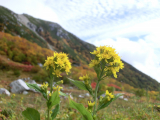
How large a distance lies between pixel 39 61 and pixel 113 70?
1104 inches

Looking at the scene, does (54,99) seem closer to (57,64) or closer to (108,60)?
(57,64)

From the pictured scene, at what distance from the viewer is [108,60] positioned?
1864mm

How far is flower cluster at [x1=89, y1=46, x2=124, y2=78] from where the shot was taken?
182 centimetres

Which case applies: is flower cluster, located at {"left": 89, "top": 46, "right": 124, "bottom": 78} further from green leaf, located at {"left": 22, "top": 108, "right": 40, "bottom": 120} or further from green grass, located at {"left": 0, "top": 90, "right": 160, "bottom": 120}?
green leaf, located at {"left": 22, "top": 108, "right": 40, "bottom": 120}

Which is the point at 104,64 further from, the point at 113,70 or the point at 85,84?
the point at 85,84

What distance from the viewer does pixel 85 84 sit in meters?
1.75

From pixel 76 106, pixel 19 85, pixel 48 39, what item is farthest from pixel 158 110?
pixel 48 39

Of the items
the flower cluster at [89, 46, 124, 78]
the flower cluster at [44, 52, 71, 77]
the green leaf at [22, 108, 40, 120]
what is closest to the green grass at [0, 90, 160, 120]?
the flower cluster at [89, 46, 124, 78]

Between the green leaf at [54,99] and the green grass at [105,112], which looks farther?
the green grass at [105,112]

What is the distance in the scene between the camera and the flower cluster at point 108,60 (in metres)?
1.82

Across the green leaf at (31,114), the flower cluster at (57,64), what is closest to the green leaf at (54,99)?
the green leaf at (31,114)

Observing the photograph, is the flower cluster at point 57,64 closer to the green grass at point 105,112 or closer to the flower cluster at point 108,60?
the flower cluster at point 108,60

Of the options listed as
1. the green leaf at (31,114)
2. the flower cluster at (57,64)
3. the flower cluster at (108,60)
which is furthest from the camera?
the flower cluster at (57,64)

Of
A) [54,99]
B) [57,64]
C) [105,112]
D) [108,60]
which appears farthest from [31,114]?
[105,112]
